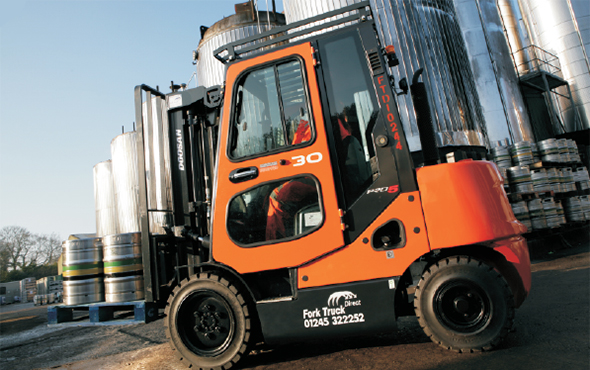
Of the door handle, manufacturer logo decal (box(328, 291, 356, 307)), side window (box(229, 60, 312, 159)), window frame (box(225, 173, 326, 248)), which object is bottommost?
manufacturer logo decal (box(328, 291, 356, 307))

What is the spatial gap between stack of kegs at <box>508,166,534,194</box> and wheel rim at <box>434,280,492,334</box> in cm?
809

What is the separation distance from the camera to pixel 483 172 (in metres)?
3.08

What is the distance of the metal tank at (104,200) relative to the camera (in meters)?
18.5

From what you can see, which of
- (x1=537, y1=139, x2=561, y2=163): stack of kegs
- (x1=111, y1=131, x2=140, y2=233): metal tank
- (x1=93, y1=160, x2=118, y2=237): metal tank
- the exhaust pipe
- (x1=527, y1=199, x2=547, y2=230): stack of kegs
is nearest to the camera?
the exhaust pipe

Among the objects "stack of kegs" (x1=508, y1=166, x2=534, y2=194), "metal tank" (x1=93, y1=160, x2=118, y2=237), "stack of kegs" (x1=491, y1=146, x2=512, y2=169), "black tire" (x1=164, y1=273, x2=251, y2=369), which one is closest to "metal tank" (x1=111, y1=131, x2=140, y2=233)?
"metal tank" (x1=93, y1=160, x2=118, y2=237)

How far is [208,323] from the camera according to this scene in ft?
10.8

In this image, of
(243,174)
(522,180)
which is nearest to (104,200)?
(243,174)

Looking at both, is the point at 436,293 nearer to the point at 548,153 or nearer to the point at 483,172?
the point at 483,172

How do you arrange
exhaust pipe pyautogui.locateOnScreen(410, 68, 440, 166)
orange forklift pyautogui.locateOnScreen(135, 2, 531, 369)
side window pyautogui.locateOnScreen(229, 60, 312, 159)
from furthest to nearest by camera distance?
exhaust pipe pyautogui.locateOnScreen(410, 68, 440, 166)
side window pyautogui.locateOnScreen(229, 60, 312, 159)
orange forklift pyautogui.locateOnScreen(135, 2, 531, 369)

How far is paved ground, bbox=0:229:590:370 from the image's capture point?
9.12ft

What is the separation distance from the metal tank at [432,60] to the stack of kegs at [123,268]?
7.91 m

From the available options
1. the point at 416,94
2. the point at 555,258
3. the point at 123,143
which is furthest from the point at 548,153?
the point at 123,143

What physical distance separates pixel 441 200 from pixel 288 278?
1471mm

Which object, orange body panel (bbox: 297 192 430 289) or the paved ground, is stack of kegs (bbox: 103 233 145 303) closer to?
the paved ground
